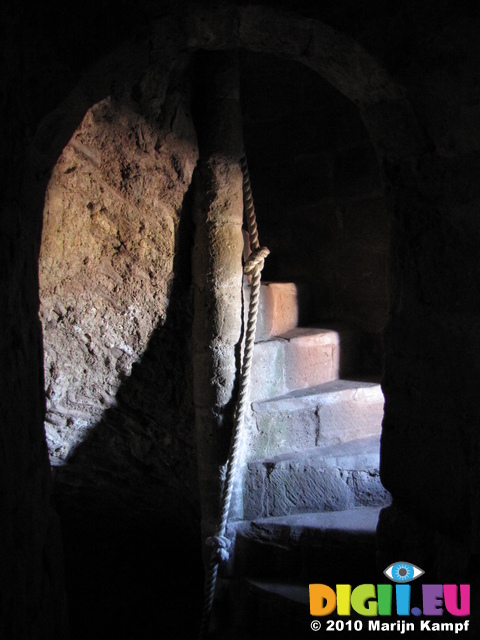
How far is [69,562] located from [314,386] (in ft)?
4.78

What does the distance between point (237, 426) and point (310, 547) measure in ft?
1.58

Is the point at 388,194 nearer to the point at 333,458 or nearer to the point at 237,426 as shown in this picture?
the point at 237,426

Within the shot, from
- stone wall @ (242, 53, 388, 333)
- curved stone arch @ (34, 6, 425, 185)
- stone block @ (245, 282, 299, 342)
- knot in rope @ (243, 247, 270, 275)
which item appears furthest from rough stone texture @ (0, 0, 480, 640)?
stone wall @ (242, 53, 388, 333)

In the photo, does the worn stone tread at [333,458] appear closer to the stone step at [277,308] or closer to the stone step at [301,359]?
the stone step at [301,359]

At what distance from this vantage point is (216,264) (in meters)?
2.08

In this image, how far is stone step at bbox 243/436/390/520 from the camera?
2.09 m

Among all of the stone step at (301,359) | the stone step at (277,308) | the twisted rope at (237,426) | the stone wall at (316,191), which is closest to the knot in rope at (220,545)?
the twisted rope at (237,426)

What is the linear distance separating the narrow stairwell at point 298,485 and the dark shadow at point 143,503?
31 centimetres

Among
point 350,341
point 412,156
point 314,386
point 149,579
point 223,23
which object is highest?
point 223,23

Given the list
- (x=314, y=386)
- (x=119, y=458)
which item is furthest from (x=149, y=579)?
(x=314, y=386)

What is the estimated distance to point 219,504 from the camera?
6.90ft

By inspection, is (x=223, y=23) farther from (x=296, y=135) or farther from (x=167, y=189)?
(x=296, y=135)

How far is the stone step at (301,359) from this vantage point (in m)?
2.30

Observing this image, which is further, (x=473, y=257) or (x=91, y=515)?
(x=91, y=515)
